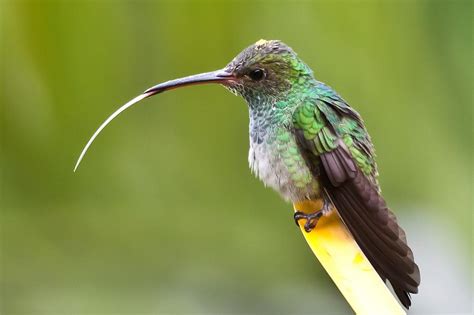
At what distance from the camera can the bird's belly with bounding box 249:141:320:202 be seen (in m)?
1.49

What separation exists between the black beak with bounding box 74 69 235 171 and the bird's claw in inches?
11.9

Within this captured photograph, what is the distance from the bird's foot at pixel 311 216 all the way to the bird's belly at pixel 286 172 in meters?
0.08

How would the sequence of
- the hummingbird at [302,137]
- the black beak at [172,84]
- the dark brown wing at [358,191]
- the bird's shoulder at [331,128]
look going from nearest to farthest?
the black beak at [172,84], the dark brown wing at [358,191], the hummingbird at [302,137], the bird's shoulder at [331,128]

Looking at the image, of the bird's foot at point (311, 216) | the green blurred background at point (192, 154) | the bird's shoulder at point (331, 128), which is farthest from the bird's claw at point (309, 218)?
the green blurred background at point (192, 154)

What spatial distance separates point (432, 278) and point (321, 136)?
1644 millimetres

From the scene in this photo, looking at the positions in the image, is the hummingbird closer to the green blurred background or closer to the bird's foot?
the bird's foot

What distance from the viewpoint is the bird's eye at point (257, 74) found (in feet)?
4.75

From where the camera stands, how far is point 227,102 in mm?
3189

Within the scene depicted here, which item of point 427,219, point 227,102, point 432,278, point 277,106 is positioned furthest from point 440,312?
point 277,106

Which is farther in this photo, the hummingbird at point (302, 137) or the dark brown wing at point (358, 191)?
the hummingbird at point (302, 137)

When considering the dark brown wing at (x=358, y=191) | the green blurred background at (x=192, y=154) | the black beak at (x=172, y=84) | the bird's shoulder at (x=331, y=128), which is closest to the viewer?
the black beak at (x=172, y=84)

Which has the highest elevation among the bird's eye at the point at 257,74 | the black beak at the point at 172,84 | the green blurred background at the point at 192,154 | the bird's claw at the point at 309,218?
the green blurred background at the point at 192,154

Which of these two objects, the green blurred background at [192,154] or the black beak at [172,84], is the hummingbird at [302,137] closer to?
the black beak at [172,84]

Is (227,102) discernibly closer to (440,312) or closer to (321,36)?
(321,36)
